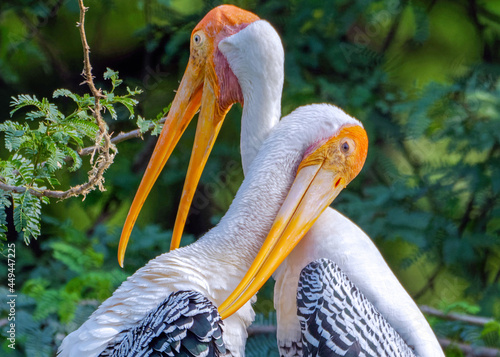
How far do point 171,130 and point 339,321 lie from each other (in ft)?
3.06

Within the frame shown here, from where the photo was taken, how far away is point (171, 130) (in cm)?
266

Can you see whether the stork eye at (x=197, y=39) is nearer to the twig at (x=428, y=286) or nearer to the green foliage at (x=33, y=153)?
the green foliage at (x=33, y=153)

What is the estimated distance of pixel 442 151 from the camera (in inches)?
175

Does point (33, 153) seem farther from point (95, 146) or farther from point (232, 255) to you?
point (232, 255)

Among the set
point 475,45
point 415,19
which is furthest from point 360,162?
point 475,45

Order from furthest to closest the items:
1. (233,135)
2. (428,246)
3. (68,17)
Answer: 1. (68,17)
2. (233,135)
3. (428,246)

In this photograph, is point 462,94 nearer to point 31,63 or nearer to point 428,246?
point 428,246

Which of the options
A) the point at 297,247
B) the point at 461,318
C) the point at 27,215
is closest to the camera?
the point at 27,215

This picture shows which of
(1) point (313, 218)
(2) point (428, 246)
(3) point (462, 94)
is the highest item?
(1) point (313, 218)

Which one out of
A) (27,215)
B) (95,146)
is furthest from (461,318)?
(27,215)

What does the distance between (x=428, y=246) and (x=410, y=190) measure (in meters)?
0.31

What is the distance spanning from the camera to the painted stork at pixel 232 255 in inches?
76.6

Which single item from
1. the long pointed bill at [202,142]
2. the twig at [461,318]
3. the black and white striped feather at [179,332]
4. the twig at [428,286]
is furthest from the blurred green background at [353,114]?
the black and white striped feather at [179,332]

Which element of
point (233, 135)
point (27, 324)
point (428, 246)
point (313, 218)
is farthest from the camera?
point (233, 135)
